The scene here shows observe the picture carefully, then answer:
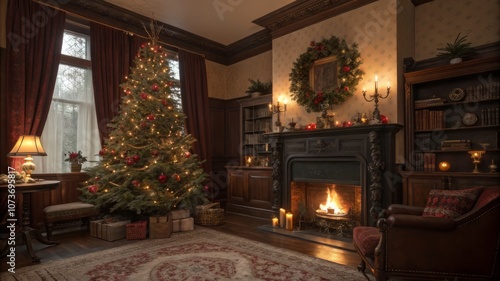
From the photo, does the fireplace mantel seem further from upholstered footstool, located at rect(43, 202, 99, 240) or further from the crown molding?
upholstered footstool, located at rect(43, 202, 99, 240)

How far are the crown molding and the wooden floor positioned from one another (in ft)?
12.3

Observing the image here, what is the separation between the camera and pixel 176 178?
4699 mm

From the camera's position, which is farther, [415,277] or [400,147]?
[400,147]

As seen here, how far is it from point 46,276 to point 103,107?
321 cm

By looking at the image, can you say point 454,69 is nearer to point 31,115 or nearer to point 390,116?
point 390,116

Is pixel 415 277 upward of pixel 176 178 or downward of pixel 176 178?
downward

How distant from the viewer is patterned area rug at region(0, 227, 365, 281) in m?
2.94

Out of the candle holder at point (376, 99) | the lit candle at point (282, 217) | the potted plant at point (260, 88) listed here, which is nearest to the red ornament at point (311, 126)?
the candle holder at point (376, 99)

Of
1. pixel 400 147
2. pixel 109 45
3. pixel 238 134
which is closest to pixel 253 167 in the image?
pixel 238 134

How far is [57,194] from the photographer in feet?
16.0

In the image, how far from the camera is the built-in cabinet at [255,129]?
6496 mm

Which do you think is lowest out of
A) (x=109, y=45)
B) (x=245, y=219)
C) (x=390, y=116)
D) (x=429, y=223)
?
(x=245, y=219)

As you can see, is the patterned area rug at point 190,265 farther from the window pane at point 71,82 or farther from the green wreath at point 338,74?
the window pane at point 71,82

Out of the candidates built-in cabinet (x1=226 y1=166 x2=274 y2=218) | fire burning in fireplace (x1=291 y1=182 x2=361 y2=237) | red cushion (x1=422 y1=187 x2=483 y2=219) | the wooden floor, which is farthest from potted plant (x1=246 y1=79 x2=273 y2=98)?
red cushion (x1=422 y1=187 x2=483 y2=219)
